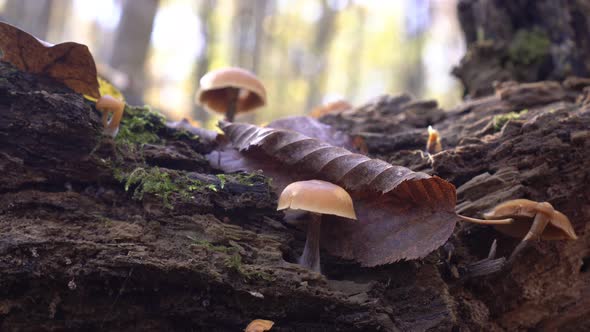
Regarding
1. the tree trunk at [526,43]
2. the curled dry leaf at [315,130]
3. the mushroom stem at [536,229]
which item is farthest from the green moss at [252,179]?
the tree trunk at [526,43]

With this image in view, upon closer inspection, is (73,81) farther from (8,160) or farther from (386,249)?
(386,249)

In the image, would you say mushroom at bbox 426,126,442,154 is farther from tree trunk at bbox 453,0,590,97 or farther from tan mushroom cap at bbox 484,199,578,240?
tree trunk at bbox 453,0,590,97

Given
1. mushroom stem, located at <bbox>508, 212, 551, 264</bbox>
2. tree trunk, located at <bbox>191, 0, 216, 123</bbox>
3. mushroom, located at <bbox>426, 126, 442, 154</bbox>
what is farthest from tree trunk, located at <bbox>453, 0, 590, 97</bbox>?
tree trunk, located at <bbox>191, 0, 216, 123</bbox>

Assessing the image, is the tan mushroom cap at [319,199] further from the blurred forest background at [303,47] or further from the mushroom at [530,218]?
the blurred forest background at [303,47]

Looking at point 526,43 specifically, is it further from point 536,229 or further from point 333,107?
point 536,229

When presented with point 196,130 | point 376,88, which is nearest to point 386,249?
point 196,130

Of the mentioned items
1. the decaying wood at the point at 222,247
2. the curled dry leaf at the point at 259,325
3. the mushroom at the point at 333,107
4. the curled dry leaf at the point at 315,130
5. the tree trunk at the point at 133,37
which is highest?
the tree trunk at the point at 133,37
